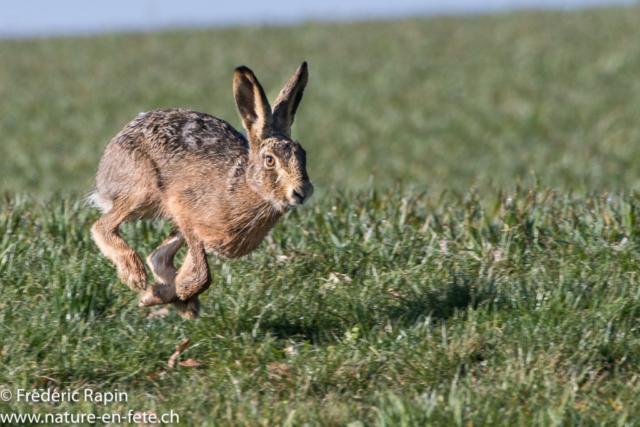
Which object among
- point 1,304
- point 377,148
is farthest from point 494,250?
point 377,148

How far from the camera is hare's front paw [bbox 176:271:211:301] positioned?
166 inches

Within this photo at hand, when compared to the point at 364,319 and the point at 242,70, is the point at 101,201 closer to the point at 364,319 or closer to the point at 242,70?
the point at 242,70

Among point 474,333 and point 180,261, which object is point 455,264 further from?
point 180,261

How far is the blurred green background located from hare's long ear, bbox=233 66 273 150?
334 cm

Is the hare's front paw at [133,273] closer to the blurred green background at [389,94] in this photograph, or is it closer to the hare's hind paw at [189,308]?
the hare's hind paw at [189,308]

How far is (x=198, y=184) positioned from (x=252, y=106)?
1.77 feet

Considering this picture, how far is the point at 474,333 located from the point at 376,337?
0.50 metres

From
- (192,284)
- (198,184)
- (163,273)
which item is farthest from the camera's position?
(163,273)

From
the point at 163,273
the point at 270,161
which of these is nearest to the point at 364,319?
the point at 270,161

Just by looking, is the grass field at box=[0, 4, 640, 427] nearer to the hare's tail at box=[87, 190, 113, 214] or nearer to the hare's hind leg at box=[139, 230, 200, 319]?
the hare's hind leg at box=[139, 230, 200, 319]

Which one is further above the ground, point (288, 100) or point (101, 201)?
point (288, 100)

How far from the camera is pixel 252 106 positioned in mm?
4277

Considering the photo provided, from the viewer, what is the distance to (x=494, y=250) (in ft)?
17.1

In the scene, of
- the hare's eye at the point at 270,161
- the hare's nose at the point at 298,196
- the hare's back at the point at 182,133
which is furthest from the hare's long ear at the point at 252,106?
the hare's nose at the point at 298,196
